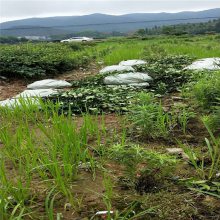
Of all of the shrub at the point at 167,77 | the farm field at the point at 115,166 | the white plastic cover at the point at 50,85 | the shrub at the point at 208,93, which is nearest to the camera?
the farm field at the point at 115,166

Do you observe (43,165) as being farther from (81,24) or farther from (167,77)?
(81,24)

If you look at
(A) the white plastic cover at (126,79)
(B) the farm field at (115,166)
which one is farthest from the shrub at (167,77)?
(B) the farm field at (115,166)

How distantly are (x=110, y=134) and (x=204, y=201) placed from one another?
147 cm

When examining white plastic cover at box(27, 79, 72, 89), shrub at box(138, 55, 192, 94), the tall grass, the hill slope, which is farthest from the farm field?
the hill slope

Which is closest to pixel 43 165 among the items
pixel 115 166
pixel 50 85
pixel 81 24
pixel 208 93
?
pixel 115 166

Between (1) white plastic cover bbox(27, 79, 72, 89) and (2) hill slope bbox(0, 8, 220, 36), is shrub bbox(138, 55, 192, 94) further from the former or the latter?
(2) hill slope bbox(0, 8, 220, 36)

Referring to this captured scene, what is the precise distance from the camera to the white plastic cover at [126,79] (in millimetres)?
6062

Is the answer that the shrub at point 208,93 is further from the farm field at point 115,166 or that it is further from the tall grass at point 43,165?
the tall grass at point 43,165

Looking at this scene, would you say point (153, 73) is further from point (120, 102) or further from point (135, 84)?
point (120, 102)

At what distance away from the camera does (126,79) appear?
6.11 meters

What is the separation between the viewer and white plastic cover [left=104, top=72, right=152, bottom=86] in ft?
19.9

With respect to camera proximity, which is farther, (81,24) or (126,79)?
(81,24)

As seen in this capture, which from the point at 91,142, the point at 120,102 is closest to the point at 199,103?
the point at 120,102

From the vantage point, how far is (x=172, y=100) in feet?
15.8
